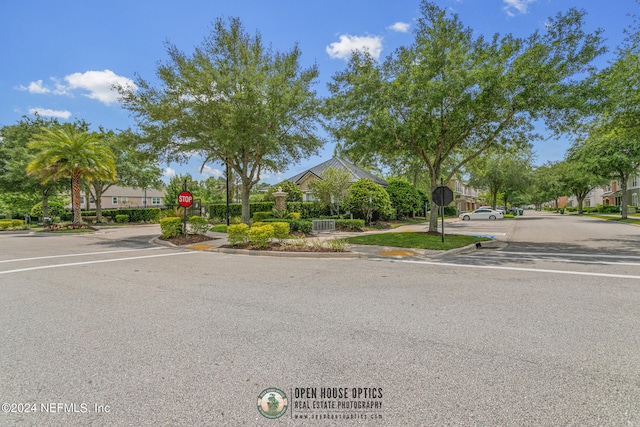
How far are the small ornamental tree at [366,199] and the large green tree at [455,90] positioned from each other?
24.4ft

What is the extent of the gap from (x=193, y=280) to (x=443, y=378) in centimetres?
576

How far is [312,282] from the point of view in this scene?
6.67 metres

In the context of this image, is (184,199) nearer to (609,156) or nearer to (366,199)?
(366,199)

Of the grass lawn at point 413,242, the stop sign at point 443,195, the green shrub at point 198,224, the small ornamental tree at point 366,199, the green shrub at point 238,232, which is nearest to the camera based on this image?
the grass lawn at point 413,242

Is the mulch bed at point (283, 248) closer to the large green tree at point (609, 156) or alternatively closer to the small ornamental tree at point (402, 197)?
the small ornamental tree at point (402, 197)

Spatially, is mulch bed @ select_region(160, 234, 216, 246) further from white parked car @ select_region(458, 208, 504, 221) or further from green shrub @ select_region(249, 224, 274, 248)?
white parked car @ select_region(458, 208, 504, 221)

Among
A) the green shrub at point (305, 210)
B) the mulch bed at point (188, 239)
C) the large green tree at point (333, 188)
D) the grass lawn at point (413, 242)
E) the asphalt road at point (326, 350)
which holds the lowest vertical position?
the asphalt road at point (326, 350)

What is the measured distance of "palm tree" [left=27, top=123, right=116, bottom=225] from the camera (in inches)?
868

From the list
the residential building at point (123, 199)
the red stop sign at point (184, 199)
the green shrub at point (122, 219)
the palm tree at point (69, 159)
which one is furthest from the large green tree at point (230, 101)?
the residential building at point (123, 199)

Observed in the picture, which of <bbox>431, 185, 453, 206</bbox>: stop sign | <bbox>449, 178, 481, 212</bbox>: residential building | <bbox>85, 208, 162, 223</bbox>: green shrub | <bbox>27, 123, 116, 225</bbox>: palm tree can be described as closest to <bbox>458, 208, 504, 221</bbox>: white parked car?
<bbox>449, 178, 481, 212</bbox>: residential building

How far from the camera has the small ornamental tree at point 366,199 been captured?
22250mm

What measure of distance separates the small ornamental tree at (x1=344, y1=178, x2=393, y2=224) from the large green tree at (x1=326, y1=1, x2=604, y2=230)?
7.45m

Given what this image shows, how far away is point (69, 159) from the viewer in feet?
74.2

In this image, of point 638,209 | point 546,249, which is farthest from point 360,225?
point 638,209
